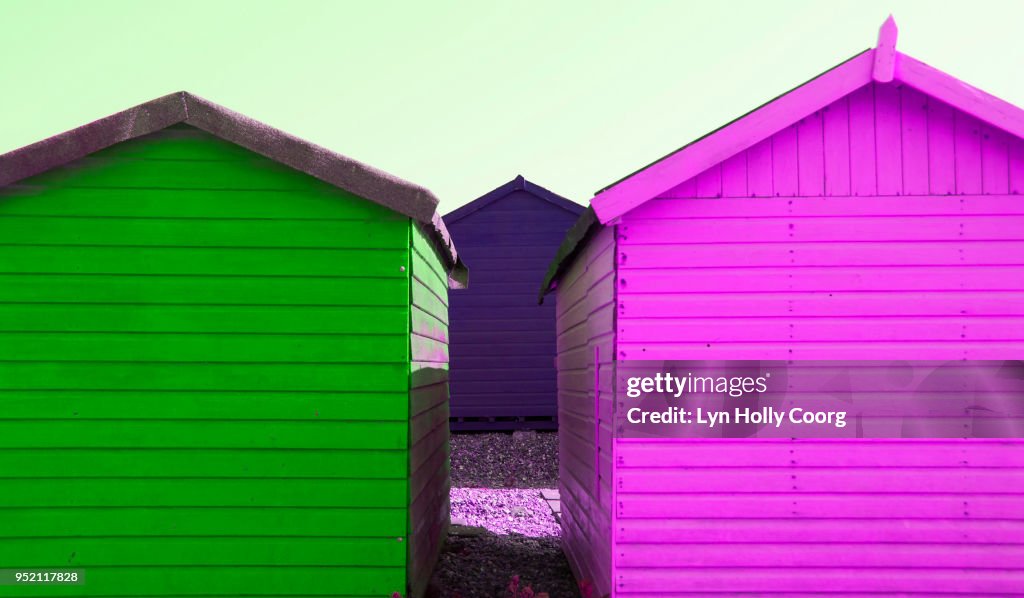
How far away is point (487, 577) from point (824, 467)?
137 inches

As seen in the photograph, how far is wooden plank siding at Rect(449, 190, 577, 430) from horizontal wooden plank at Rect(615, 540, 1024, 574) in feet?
36.2

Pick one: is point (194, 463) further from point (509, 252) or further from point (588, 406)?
point (509, 252)

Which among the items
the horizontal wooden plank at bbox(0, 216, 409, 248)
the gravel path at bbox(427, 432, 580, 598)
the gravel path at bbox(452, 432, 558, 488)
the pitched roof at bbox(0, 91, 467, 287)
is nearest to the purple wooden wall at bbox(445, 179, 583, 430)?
the gravel path at bbox(452, 432, 558, 488)

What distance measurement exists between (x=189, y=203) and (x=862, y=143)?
4414 millimetres

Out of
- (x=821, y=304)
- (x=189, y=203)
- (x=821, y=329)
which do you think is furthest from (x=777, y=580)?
(x=189, y=203)

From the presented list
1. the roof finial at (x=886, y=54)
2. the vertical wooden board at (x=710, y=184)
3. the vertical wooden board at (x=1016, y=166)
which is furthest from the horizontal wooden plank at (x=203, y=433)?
the vertical wooden board at (x=1016, y=166)

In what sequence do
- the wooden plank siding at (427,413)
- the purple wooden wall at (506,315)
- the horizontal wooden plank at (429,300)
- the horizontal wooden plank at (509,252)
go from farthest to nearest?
the horizontal wooden plank at (509,252) < the purple wooden wall at (506,315) < the horizontal wooden plank at (429,300) < the wooden plank siding at (427,413)

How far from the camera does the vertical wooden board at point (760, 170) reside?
5309mm

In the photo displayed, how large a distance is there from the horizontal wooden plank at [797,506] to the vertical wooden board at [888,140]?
1.94 meters

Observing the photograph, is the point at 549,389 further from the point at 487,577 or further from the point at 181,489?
the point at 181,489

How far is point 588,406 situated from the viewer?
668cm

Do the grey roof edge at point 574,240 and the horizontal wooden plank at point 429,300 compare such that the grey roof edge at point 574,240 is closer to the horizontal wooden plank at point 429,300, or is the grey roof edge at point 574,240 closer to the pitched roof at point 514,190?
the horizontal wooden plank at point 429,300

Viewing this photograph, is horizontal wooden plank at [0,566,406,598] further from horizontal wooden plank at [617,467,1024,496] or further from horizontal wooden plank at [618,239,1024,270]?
horizontal wooden plank at [618,239,1024,270]

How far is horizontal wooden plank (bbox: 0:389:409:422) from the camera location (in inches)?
216
